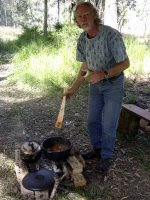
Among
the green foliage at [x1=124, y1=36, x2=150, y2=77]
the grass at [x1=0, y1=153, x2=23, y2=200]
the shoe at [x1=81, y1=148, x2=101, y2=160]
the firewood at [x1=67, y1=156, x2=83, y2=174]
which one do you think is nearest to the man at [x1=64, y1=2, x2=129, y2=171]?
the shoe at [x1=81, y1=148, x2=101, y2=160]

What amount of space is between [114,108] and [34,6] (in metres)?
46.8

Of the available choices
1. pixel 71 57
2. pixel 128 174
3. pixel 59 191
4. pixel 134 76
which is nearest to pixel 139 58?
pixel 134 76

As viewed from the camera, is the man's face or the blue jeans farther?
the blue jeans

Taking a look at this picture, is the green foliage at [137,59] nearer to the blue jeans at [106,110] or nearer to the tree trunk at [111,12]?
the tree trunk at [111,12]

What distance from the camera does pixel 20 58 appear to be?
10.0 meters

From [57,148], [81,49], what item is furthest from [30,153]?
[81,49]

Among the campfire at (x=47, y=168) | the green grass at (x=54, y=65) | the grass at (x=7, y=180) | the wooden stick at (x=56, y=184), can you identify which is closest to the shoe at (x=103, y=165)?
the campfire at (x=47, y=168)

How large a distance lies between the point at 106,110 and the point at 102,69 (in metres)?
0.49

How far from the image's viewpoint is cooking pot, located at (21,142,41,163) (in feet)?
13.1

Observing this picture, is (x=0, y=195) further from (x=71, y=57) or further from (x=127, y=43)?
(x=127, y=43)

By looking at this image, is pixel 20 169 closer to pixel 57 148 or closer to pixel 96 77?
pixel 57 148

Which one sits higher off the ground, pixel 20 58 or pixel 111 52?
pixel 111 52

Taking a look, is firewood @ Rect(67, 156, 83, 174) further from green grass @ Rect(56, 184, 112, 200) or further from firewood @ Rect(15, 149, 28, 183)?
firewood @ Rect(15, 149, 28, 183)

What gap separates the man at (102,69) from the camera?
3521 mm
